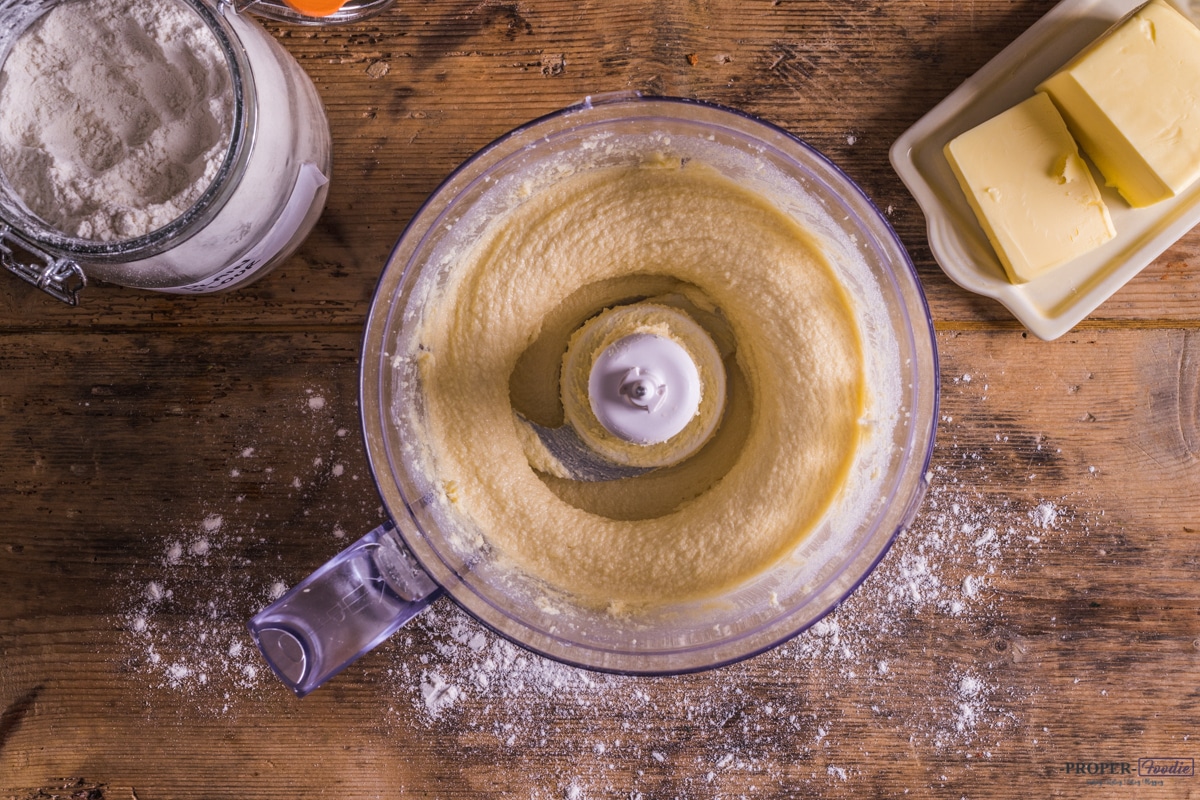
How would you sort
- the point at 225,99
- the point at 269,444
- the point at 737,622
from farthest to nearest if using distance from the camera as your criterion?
the point at 269,444 < the point at 737,622 < the point at 225,99

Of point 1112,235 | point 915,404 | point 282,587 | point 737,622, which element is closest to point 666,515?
point 737,622

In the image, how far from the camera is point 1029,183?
0.80 metres

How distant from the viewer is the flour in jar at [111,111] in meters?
0.66

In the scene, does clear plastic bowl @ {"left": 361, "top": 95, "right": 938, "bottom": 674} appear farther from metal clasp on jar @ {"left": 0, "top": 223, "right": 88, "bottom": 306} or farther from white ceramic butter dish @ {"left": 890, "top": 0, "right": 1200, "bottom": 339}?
metal clasp on jar @ {"left": 0, "top": 223, "right": 88, "bottom": 306}

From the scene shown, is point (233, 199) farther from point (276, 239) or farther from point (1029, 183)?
point (1029, 183)

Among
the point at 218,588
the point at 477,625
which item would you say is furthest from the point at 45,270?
the point at 477,625

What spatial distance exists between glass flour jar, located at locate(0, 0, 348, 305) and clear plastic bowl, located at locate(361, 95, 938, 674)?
0.14 metres

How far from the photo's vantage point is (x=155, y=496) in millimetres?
874

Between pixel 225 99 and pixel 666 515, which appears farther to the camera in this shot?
pixel 666 515

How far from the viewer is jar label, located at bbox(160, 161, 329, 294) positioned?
75 centimetres

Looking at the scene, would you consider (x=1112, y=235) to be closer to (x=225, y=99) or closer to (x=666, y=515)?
(x=666, y=515)

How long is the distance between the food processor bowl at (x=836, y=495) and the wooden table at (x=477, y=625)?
0.13m

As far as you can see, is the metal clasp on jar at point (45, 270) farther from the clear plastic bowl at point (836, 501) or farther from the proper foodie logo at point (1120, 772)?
the proper foodie logo at point (1120, 772)

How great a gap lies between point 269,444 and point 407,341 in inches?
9.2
